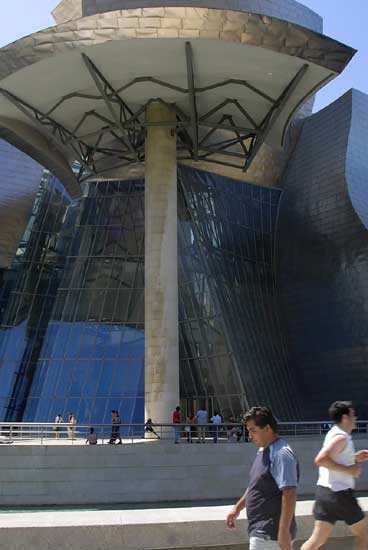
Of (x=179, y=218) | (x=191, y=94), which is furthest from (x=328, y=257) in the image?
(x=191, y=94)

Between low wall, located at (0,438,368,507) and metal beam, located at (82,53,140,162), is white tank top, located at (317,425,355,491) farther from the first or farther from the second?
metal beam, located at (82,53,140,162)

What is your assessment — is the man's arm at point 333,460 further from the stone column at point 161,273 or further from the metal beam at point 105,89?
the metal beam at point 105,89

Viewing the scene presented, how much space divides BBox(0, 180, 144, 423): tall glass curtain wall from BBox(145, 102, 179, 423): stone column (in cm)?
444

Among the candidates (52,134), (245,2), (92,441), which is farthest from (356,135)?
(92,441)

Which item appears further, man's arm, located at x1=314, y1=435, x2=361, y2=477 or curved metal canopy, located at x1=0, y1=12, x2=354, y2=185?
curved metal canopy, located at x1=0, y1=12, x2=354, y2=185

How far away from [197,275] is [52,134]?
27.0ft

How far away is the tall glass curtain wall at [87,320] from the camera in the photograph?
1069 inches

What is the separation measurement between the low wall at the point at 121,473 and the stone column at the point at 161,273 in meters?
3.60

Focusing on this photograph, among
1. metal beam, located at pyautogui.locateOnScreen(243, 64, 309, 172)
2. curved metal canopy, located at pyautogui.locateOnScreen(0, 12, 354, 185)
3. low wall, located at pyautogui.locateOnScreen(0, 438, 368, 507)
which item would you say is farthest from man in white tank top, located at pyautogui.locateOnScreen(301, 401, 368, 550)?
metal beam, located at pyautogui.locateOnScreen(243, 64, 309, 172)

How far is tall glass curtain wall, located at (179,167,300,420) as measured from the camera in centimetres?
2662

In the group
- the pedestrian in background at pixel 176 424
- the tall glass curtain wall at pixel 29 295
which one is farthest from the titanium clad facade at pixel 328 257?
the tall glass curtain wall at pixel 29 295

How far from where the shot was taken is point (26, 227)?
33.3m

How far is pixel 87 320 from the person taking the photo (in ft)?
97.3

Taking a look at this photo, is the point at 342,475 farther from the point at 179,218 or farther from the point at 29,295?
the point at 29,295
